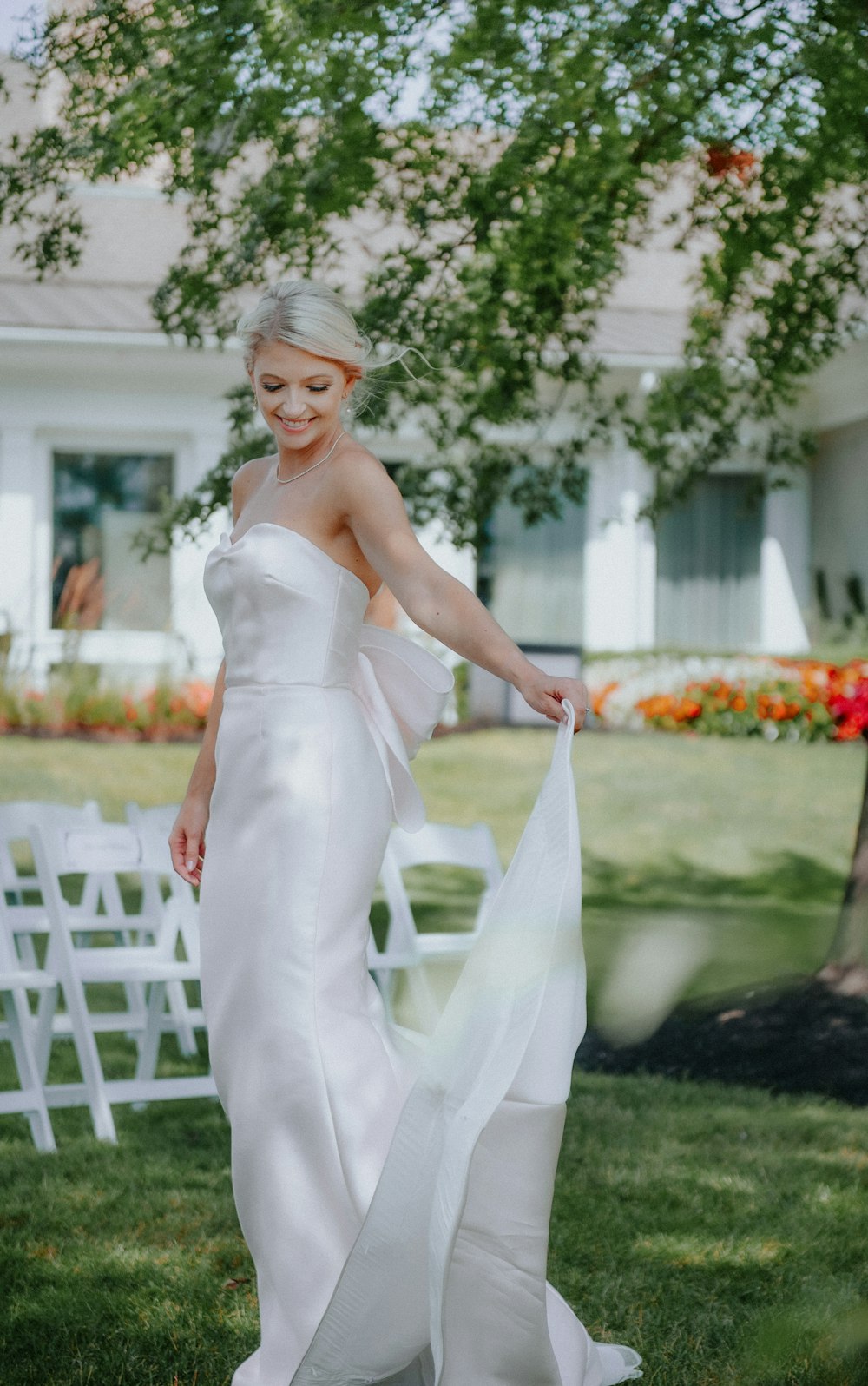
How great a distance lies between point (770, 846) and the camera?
10.4 m

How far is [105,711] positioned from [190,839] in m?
9.46

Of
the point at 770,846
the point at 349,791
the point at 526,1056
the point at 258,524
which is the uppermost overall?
the point at 258,524

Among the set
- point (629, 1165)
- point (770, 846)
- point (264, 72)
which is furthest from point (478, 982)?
point (770, 846)

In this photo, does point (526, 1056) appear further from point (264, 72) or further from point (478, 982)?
point (264, 72)

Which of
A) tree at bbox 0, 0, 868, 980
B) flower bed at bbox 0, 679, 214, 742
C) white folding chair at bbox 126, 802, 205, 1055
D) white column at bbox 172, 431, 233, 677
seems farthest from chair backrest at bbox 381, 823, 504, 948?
white column at bbox 172, 431, 233, 677

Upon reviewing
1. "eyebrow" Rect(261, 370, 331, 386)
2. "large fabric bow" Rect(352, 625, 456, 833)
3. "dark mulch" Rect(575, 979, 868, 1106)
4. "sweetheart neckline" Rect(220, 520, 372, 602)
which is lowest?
"dark mulch" Rect(575, 979, 868, 1106)

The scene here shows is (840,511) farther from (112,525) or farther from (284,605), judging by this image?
(284,605)

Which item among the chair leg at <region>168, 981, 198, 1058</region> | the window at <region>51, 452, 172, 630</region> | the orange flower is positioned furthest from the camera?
the window at <region>51, 452, 172, 630</region>

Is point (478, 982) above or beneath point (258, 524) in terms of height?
beneath

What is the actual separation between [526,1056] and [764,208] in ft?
14.4

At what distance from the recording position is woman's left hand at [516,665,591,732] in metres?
2.90

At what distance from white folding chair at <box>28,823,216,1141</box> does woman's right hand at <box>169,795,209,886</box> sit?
1.30 metres

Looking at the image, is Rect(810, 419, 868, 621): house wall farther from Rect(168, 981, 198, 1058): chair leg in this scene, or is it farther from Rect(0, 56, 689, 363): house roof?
Rect(168, 981, 198, 1058): chair leg

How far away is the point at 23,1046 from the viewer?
189 inches
